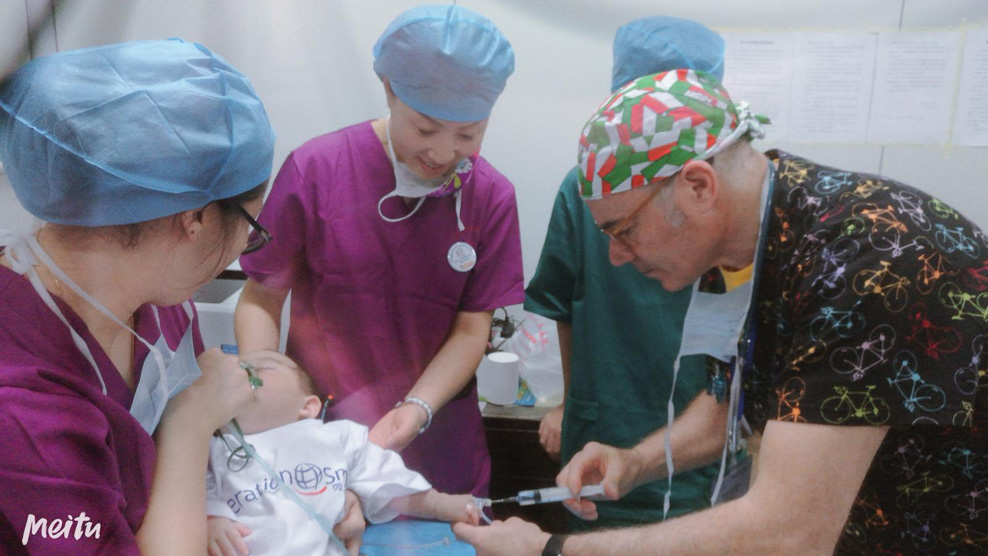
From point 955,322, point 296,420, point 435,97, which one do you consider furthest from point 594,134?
point 296,420

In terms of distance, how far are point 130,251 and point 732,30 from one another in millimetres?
Result: 1012

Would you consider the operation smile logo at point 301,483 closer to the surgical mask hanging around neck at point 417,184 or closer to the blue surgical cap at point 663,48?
the surgical mask hanging around neck at point 417,184

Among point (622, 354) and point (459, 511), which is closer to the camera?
point (459, 511)

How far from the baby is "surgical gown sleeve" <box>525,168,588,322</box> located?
498 millimetres

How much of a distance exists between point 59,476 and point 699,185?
0.86 m

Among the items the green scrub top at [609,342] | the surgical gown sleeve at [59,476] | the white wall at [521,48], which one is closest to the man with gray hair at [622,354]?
the green scrub top at [609,342]

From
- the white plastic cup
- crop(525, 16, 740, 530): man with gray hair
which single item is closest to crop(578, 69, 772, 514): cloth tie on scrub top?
crop(525, 16, 740, 530): man with gray hair

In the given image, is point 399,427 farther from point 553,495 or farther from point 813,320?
point 813,320

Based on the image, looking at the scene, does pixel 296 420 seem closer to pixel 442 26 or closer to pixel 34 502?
pixel 34 502

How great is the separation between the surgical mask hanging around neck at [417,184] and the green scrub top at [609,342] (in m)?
0.30

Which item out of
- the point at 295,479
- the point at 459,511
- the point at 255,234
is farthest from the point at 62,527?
the point at 459,511

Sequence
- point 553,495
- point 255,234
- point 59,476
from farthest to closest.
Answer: point 553,495
point 255,234
point 59,476

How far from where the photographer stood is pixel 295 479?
120cm

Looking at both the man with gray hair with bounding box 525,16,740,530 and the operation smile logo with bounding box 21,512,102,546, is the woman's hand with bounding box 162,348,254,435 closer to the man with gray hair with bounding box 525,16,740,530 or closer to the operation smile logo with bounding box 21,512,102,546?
the operation smile logo with bounding box 21,512,102,546
